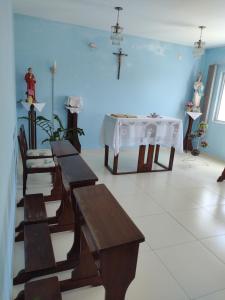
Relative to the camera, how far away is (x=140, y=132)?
136 inches

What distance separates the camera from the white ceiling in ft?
8.89

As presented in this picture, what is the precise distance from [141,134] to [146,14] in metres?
1.65

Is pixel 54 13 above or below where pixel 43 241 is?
above

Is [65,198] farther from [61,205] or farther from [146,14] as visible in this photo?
[146,14]

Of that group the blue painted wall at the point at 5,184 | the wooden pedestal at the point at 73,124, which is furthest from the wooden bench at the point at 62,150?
the wooden pedestal at the point at 73,124

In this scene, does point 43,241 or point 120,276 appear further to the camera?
point 43,241

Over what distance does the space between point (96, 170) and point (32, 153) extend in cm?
112

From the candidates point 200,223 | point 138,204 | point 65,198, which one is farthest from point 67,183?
point 200,223

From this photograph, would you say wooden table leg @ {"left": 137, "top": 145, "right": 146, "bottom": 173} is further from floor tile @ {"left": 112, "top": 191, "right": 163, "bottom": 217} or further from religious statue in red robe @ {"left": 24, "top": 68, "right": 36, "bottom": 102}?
religious statue in red robe @ {"left": 24, "top": 68, "right": 36, "bottom": 102}

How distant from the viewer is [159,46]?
15.4ft

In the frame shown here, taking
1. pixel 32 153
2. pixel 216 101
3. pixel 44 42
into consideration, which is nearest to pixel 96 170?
pixel 32 153

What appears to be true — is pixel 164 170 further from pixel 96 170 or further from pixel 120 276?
pixel 120 276

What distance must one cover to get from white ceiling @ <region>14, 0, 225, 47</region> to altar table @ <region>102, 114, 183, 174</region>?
142cm

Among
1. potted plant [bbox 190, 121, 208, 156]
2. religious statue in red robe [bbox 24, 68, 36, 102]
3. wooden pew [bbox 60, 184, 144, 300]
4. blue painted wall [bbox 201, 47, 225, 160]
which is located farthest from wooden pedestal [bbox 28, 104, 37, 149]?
blue painted wall [bbox 201, 47, 225, 160]
